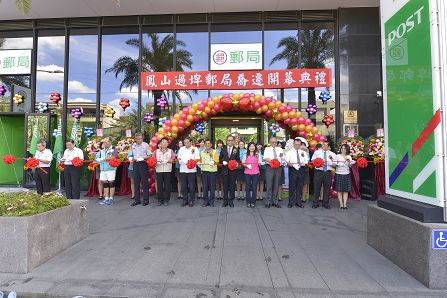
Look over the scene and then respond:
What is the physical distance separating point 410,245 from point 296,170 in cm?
452

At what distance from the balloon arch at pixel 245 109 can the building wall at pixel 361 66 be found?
220cm

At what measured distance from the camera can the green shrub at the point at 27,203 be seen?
13.7 ft

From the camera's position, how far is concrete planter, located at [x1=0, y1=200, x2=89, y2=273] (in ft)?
12.9

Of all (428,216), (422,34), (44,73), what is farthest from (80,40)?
(428,216)

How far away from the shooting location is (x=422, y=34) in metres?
3.79

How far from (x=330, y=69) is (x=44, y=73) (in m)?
10.5

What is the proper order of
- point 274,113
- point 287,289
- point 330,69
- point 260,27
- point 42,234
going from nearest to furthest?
1. point 287,289
2. point 42,234
3. point 274,113
4. point 330,69
5. point 260,27

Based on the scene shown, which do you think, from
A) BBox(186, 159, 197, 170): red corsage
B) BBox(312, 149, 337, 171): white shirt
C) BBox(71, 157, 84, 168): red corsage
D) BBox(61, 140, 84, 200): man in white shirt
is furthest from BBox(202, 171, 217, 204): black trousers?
BBox(61, 140, 84, 200): man in white shirt

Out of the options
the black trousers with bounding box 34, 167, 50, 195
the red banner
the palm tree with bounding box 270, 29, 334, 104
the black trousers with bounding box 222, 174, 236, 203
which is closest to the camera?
the black trousers with bounding box 222, 174, 236, 203

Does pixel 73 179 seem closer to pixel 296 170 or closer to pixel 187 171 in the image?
pixel 187 171

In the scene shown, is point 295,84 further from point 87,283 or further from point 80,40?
point 87,283

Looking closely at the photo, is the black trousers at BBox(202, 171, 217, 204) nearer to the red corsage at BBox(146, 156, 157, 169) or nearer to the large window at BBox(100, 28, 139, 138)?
the red corsage at BBox(146, 156, 157, 169)

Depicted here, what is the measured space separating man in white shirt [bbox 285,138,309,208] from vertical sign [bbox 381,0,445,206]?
3.55 metres

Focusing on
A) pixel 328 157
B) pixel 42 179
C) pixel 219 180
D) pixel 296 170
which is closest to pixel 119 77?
pixel 42 179
